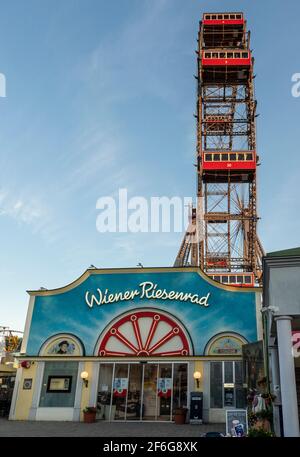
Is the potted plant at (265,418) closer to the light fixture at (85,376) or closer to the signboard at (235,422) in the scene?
the signboard at (235,422)

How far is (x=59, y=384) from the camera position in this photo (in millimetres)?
19641

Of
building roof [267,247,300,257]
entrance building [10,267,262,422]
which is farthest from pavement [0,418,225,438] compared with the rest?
building roof [267,247,300,257]

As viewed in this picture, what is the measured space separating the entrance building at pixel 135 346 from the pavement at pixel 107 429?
49.1 inches

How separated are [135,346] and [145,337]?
0.64m

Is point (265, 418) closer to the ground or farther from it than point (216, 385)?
closer to the ground

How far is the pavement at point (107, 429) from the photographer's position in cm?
1406

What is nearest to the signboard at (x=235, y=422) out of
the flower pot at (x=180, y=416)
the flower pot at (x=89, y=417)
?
the flower pot at (x=180, y=416)

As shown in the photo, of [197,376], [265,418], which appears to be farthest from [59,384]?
[265,418]

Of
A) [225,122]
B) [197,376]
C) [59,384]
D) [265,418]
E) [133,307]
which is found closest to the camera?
[265,418]

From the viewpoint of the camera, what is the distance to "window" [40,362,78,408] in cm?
1925

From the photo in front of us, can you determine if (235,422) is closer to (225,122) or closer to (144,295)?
(144,295)
